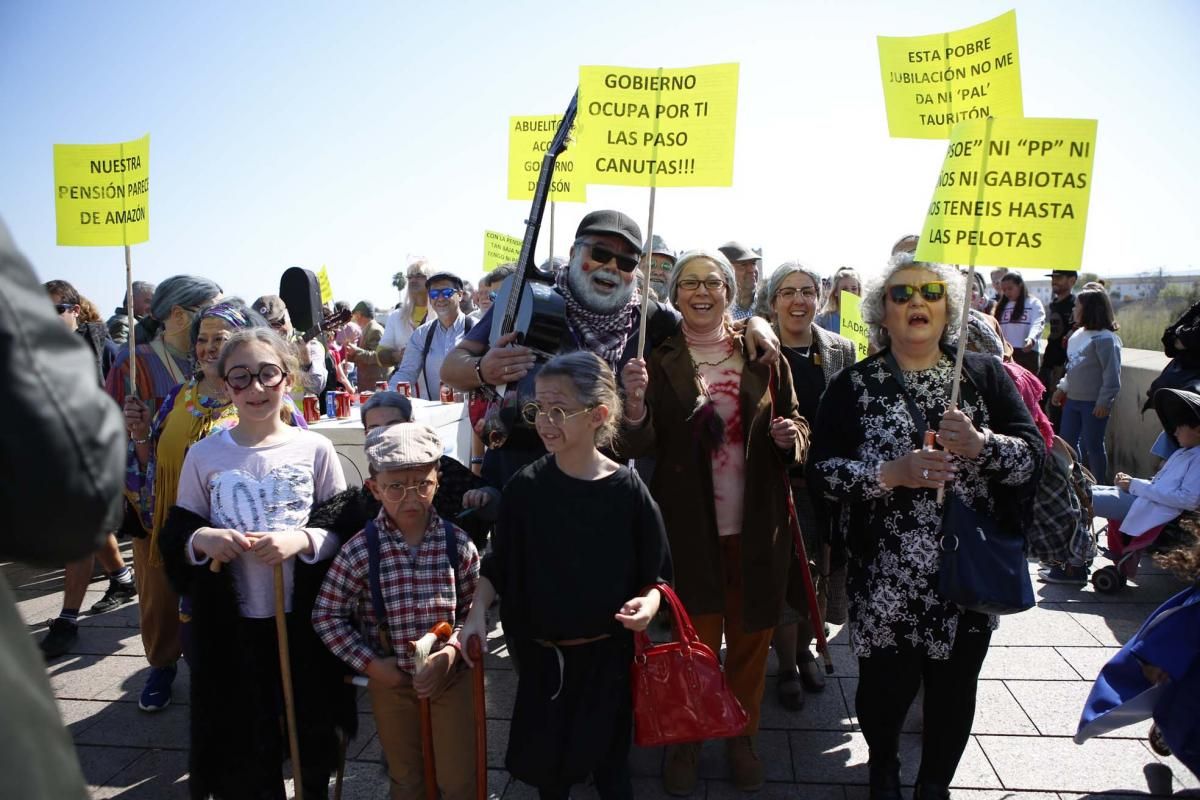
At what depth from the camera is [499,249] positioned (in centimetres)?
726

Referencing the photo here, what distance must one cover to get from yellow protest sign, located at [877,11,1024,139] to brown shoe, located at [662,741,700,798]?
111 inches

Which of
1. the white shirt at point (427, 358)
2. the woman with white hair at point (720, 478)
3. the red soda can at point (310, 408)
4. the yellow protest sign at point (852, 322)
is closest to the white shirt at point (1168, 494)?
the yellow protest sign at point (852, 322)

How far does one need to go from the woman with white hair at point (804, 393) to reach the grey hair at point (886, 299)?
670 mm

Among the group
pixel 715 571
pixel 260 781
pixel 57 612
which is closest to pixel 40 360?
pixel 260 781

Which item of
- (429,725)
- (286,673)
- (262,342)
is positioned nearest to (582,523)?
(429,725)

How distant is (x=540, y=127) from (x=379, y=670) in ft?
13.6

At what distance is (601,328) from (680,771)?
181 centimetres

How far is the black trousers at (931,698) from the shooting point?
2.88m

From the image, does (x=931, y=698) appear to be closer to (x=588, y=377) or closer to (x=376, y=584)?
(x=588, y=377)

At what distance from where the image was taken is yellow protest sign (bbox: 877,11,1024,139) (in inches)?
135

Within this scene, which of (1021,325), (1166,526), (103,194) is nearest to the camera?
(103,194)

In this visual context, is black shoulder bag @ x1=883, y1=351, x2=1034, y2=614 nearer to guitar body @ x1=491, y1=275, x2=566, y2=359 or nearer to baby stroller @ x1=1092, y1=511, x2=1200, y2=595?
guitar body @ x1=491, y1=275, x2=566, y2=359

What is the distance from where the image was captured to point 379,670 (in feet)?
8.59

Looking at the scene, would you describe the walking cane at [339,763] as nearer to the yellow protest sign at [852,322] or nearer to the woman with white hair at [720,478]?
the woman with white hair at [720,478]
